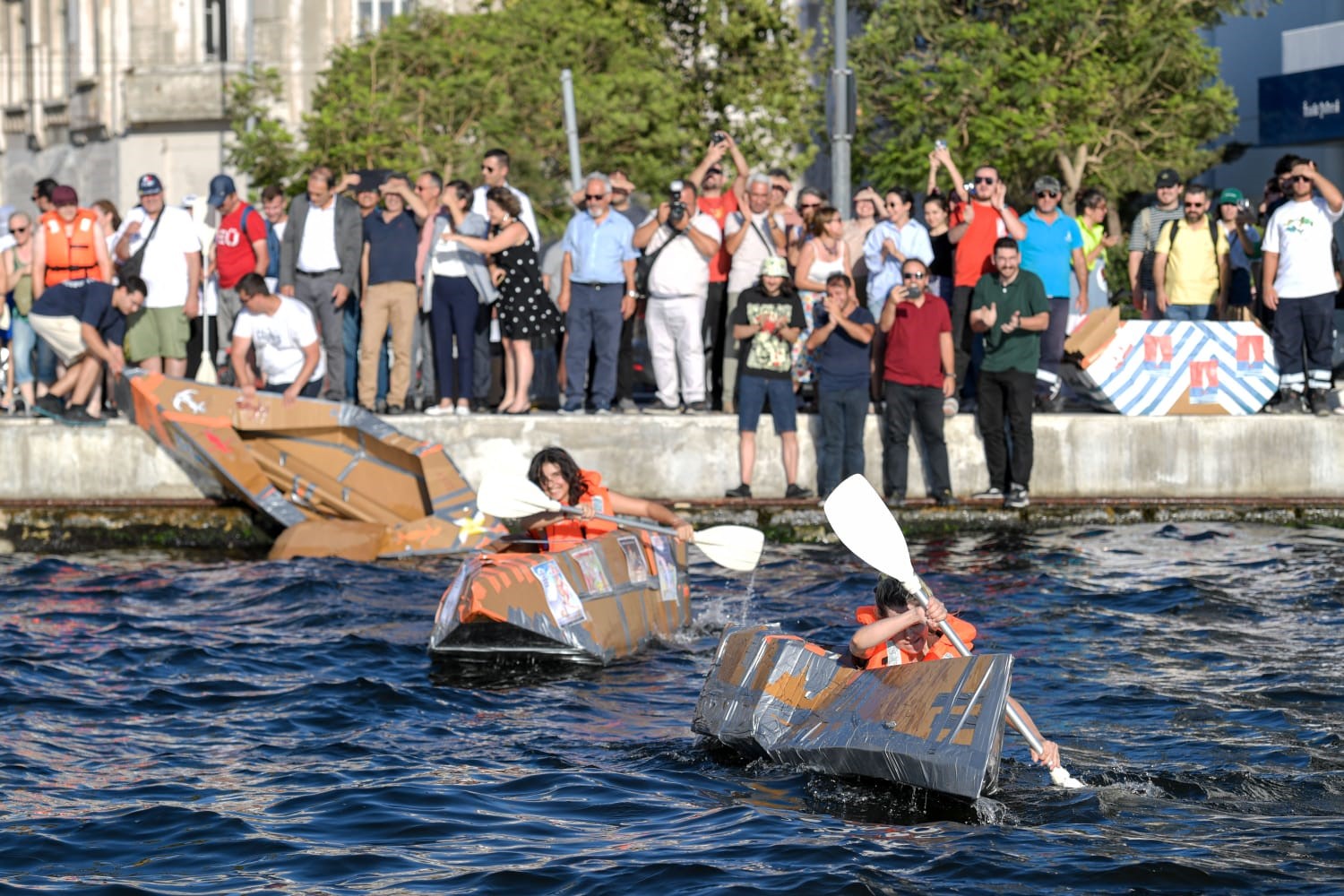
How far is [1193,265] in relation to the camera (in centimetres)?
1709

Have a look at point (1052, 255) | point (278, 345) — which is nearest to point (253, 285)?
point (278, 345)

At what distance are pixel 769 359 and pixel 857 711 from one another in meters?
7.16

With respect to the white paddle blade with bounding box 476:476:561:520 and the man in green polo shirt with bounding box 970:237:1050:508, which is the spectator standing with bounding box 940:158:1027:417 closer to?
the man in green polo shirt with bounding box 970:237:1050:508

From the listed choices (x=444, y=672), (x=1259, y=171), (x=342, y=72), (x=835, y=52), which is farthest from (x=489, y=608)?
(x=1259, y=171)

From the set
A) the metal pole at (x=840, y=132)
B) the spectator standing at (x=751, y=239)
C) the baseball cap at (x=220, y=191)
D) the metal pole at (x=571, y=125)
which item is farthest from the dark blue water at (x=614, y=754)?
the metal pole at (x=571, y=125)

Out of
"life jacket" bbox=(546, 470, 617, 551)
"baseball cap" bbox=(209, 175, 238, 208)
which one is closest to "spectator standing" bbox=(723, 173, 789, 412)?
"life jacket" bbox=(546, 470, 617, 551)

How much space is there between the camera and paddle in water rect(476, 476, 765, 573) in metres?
12.1

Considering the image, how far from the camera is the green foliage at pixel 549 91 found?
30438 millimetres

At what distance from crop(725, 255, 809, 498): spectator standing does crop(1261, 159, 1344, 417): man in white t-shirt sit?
3.89m

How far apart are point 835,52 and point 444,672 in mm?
9382

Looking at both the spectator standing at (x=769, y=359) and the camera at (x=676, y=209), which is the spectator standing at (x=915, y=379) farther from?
the camera at (x=676, y=209)

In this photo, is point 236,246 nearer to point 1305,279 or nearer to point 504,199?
point 504,199

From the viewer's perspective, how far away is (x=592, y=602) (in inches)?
474

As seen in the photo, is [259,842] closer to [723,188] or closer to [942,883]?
[942,883]
